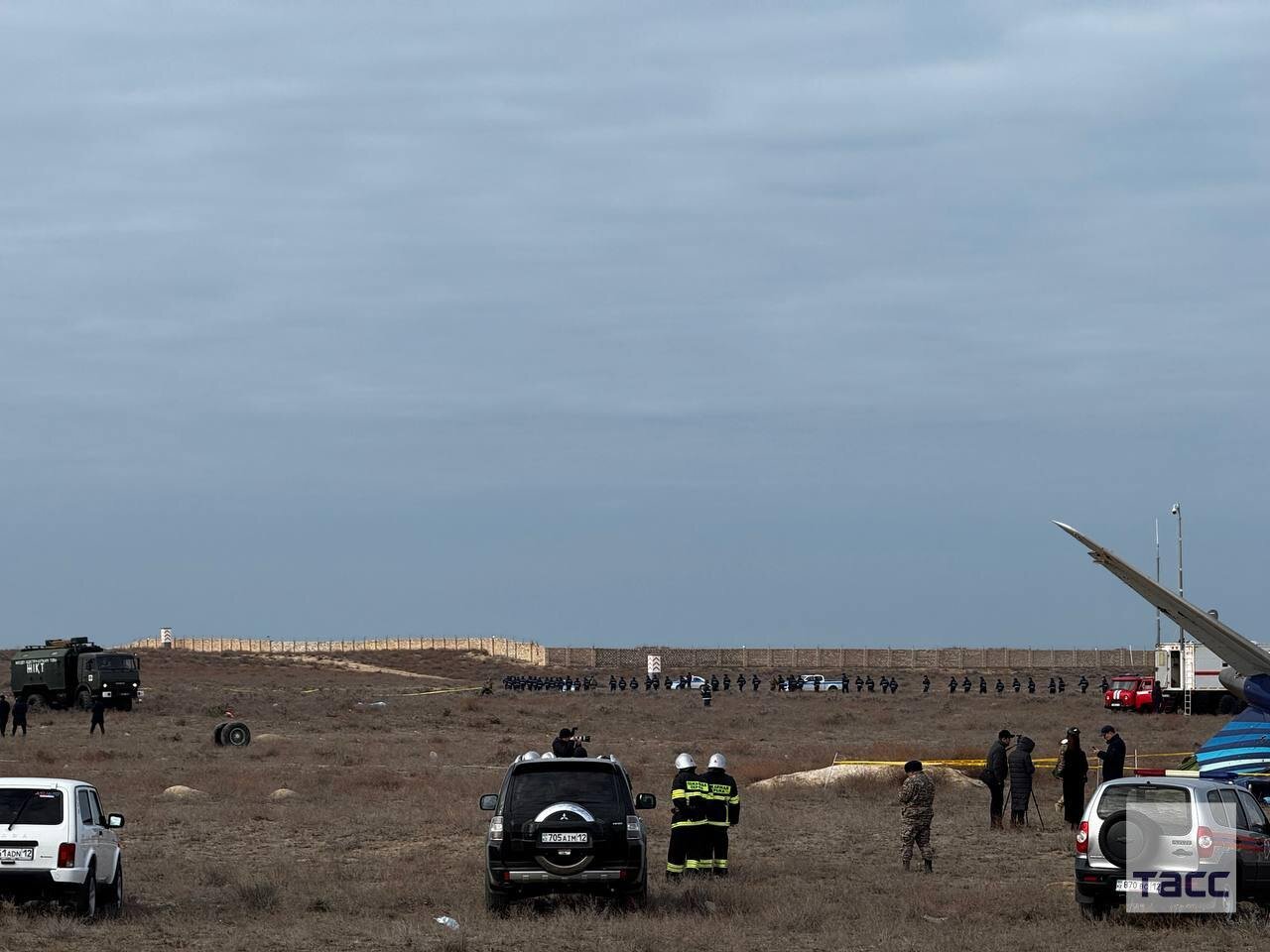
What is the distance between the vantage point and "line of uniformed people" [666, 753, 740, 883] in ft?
65.4

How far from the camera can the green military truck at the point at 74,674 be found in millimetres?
62719

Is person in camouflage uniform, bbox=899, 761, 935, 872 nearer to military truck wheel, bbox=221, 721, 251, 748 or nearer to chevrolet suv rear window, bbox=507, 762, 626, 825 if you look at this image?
chevrolet suv rear window, bbox=507, 762, 626, 825

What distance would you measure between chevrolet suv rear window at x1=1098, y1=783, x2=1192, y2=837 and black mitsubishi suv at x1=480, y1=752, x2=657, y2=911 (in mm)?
4750

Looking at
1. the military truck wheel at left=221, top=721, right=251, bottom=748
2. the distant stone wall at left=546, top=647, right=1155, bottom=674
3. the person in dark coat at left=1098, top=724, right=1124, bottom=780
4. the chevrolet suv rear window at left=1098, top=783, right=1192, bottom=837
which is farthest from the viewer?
the distant stone wall at left=546, top=647, right=1155, bottom=674

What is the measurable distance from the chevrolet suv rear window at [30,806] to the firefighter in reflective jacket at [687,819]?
717 centimetres

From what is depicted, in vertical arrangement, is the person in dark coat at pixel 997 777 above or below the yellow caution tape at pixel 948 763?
above

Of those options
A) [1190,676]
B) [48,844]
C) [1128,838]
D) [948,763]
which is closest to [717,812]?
[1128,838]

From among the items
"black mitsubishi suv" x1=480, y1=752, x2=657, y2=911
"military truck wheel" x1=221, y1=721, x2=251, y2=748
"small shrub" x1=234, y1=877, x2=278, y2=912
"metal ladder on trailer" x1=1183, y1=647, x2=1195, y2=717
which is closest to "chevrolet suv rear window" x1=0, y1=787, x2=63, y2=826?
"small shrub" x1=234, y1=877, x2=278, y2=912

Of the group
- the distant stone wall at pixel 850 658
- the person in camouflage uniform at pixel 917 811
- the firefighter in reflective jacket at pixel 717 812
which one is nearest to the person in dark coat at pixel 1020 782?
the person in camouflage uniform at pixel 917 811

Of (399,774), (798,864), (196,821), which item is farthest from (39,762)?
(798,864)

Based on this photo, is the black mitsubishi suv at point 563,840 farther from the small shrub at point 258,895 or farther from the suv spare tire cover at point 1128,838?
the suv spare tire cover at point 1128,838

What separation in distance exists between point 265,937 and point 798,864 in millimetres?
8467

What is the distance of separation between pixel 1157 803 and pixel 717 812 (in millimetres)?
5680

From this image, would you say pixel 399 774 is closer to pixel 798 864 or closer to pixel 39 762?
pixel 39 762
